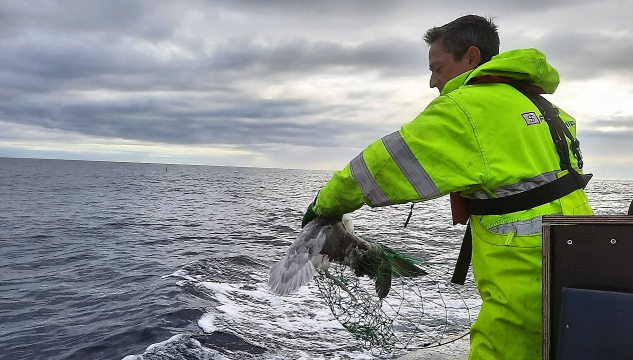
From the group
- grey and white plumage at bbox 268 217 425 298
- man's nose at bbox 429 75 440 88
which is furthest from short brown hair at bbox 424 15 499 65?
grey and white plumage at bbox 268 217 425 298

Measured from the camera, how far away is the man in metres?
2.08

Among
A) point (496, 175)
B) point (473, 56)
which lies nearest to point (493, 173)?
point (496, 175)

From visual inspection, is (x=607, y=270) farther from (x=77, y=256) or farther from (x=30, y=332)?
(x=77, y=256)

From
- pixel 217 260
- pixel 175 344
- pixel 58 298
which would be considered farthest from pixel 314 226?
pixel 217 260

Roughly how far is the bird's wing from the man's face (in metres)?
1.35

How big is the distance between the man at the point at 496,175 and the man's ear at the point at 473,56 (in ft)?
1.43

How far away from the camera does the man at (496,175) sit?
208 cm

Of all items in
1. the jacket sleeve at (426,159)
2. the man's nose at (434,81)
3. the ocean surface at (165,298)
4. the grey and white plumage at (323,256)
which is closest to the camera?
the jacket sleeve at (426,159)

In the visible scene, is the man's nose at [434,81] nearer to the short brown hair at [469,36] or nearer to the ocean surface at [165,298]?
the short brown hair at [469,36]

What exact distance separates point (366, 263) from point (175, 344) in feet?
16.2

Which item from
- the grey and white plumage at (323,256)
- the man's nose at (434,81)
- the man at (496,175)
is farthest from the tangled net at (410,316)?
the man at (496,175)

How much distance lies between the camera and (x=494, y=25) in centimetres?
291

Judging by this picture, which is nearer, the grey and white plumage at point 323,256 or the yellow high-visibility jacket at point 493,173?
the yellow high-visibility jacket at point 493,173

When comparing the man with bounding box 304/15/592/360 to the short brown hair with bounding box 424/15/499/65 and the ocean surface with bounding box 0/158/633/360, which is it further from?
the ocean surface with bounding box 0/158/633/360
